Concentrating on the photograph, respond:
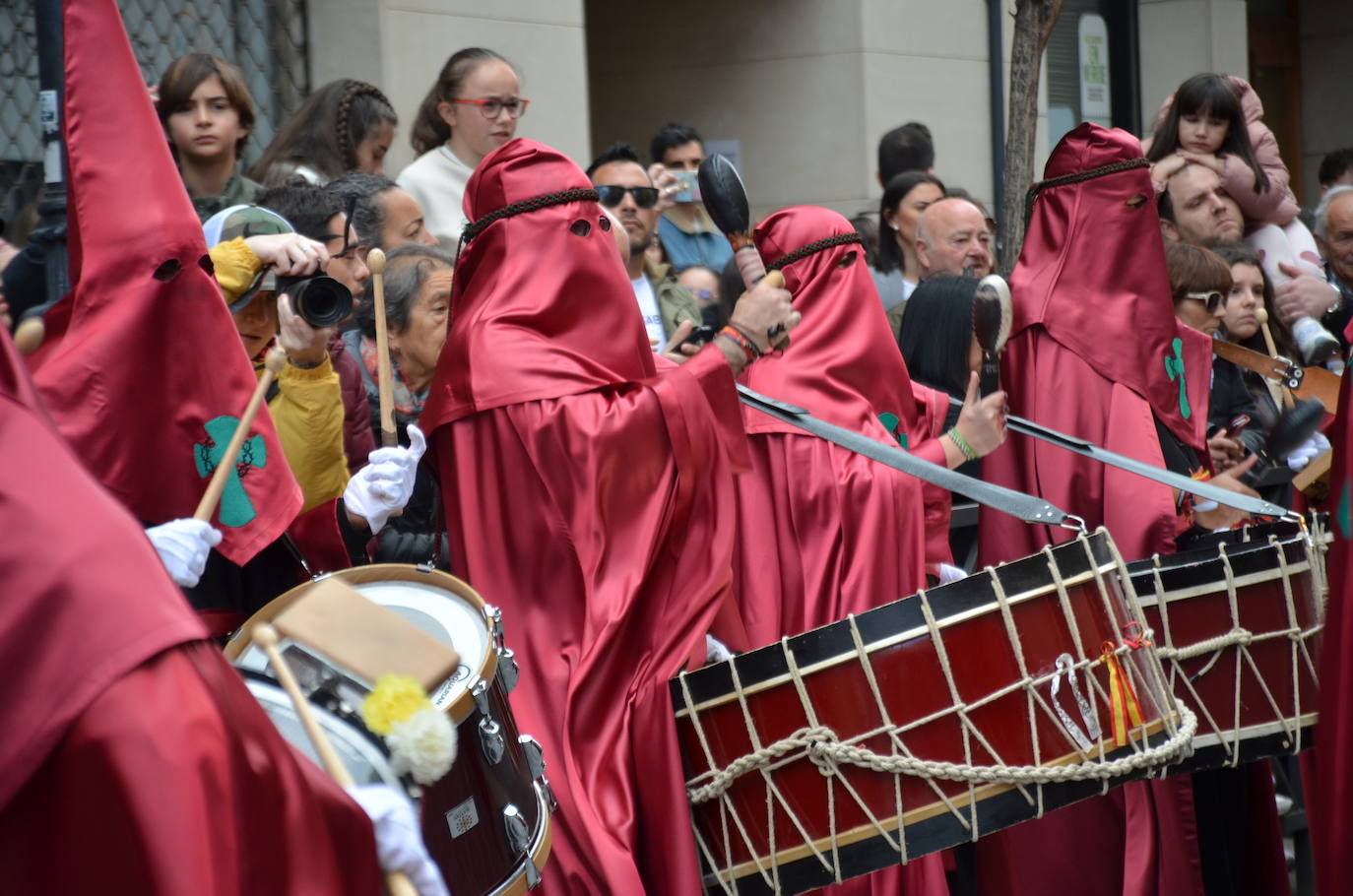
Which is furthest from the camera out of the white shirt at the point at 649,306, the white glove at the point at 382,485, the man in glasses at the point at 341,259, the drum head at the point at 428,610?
the white shirt at the point at 649,306

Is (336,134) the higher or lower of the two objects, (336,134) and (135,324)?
the higher

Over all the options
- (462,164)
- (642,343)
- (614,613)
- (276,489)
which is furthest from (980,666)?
(462,164)

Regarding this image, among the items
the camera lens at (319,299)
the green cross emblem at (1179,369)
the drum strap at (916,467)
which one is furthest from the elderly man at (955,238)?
the camera lens at (319,299)

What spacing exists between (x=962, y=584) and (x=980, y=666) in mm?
173

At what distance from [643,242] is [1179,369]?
A: 6.83 feet

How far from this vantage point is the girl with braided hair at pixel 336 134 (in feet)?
19.6

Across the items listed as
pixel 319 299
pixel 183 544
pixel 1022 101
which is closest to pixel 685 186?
pixel 1022 101

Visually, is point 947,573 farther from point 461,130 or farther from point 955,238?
point 461,130

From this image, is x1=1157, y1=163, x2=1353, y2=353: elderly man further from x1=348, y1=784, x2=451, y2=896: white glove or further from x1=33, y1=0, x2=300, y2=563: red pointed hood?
x1=348, y1=784, x2=451, y2=896: white glove

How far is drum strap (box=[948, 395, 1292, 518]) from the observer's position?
4656mm

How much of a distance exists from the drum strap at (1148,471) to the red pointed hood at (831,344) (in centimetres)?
40

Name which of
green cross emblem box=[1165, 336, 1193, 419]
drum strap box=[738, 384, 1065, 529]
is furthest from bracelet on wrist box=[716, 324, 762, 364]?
green cross emblem box=[1165, 336, 1193, 419]

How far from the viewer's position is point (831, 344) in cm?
505

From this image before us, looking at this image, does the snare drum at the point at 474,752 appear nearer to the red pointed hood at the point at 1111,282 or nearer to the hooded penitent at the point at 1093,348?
the hooded penitent at the point at 1093,348
